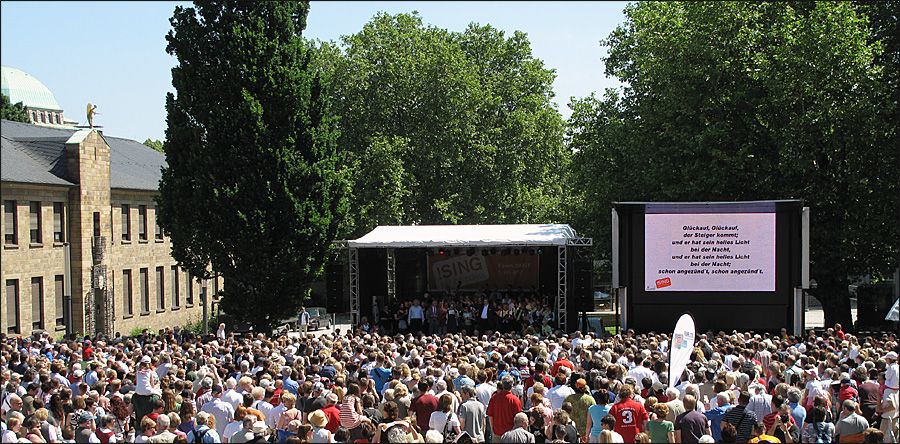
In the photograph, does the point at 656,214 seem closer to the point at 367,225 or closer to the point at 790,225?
the point at 790,225

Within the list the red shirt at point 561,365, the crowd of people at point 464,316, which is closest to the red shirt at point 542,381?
the red shirt at point 561,365

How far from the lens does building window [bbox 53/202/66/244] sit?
2948 centimetres

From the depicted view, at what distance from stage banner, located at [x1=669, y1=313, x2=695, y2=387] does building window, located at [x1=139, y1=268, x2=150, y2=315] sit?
28.9m

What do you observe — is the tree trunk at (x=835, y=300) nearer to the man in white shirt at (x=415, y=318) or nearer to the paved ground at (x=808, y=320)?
the paved ground at (x=808, y=320)

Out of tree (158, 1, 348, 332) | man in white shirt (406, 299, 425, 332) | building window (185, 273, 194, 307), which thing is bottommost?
building window (185, 273, 194, 307)

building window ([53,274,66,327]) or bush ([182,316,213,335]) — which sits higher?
building window ([53,274,66,327])

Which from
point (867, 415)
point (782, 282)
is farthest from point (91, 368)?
point (782, 282)

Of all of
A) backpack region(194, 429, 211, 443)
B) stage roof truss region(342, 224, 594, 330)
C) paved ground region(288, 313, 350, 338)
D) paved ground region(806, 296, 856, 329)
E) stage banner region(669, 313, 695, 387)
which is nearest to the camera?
backpack region(194, 429, 211, 443)

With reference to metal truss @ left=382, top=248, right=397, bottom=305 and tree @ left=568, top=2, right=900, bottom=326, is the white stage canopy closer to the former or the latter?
metal truss @ left=382, top=248, right=397, bottom=305

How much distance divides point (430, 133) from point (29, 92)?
73488mm

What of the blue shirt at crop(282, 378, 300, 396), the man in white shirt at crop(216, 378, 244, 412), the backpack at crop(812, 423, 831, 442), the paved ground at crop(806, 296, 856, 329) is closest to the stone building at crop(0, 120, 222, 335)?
the blue shirt at crop(282, 378, 300, 396)

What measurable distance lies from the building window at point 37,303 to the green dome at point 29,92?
63164mm

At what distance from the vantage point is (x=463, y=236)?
950 inches

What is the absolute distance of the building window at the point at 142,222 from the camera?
116 ft
